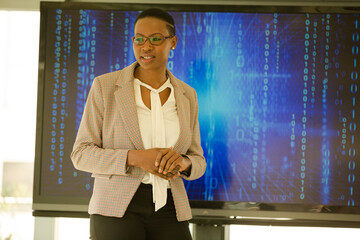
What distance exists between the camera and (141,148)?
1516mm

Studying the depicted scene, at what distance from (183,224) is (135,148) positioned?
14.4 inches

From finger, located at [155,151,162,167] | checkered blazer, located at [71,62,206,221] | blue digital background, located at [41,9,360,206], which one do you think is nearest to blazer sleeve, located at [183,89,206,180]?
checkered blazer, located at [71,62,206,221]

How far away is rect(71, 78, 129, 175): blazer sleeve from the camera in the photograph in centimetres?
146

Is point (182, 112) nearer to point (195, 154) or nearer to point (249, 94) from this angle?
point (195, 154)

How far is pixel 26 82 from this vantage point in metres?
2.93

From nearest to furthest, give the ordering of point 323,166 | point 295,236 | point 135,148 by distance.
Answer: point 135,148
point 323,166
point 295,236

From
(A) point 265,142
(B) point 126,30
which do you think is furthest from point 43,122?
(A) point 265,142

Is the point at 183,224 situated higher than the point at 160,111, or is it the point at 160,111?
the point at 160,111

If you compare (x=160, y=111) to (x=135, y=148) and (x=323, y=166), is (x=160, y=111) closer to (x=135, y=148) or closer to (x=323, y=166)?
(x=135, y=148)

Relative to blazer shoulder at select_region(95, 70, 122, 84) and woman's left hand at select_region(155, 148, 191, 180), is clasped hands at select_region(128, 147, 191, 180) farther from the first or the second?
blazer shoulder at select_region(95, 70, 122, 84)

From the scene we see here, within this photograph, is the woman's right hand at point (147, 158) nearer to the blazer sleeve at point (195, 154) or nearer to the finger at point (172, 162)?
the finger at point (172, 162)

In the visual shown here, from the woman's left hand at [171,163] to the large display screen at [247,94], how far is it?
993 millimetres

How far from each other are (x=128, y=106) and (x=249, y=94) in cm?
120

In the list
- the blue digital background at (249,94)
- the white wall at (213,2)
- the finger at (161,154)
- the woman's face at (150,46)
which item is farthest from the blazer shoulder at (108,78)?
the white wall at (213,2)
